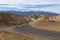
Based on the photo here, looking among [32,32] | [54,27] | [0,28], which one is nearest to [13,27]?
[0,28]

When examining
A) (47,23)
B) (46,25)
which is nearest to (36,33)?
(46,25)

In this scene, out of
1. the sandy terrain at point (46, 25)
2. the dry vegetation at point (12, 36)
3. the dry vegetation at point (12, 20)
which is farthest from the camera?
the dry vegetation at point (12, 20)

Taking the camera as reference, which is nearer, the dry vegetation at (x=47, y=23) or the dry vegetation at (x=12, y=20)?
the dry vegetation at (x=47, y=23)

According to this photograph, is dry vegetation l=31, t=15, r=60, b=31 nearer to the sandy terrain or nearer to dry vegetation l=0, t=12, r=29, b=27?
the sandy terrain

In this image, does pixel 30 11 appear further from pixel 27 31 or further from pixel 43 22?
pixel 27 31

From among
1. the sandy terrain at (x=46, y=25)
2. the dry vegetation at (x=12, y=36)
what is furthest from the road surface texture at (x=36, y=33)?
the dry vegetation at (x=12, y=36)

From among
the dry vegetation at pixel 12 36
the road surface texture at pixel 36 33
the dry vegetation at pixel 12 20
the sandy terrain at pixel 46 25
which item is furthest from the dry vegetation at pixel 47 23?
the dry vegetation at pixel 12 36

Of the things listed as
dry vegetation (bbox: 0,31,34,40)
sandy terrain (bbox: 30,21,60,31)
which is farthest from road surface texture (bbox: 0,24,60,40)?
dry vegetation (bbox: 0,31,34,40)

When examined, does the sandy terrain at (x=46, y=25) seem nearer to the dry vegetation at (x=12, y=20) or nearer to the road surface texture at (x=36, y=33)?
the road surface texture at (x=36, y=33)

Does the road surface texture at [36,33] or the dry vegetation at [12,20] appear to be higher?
the dry vegetation at [12,20]

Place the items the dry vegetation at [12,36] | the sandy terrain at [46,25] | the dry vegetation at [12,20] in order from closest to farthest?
the dry vegetation at [12,36], the sandy terrain at [46,25], the dry vegetation at [12,20]

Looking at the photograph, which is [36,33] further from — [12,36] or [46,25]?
[12,36]
